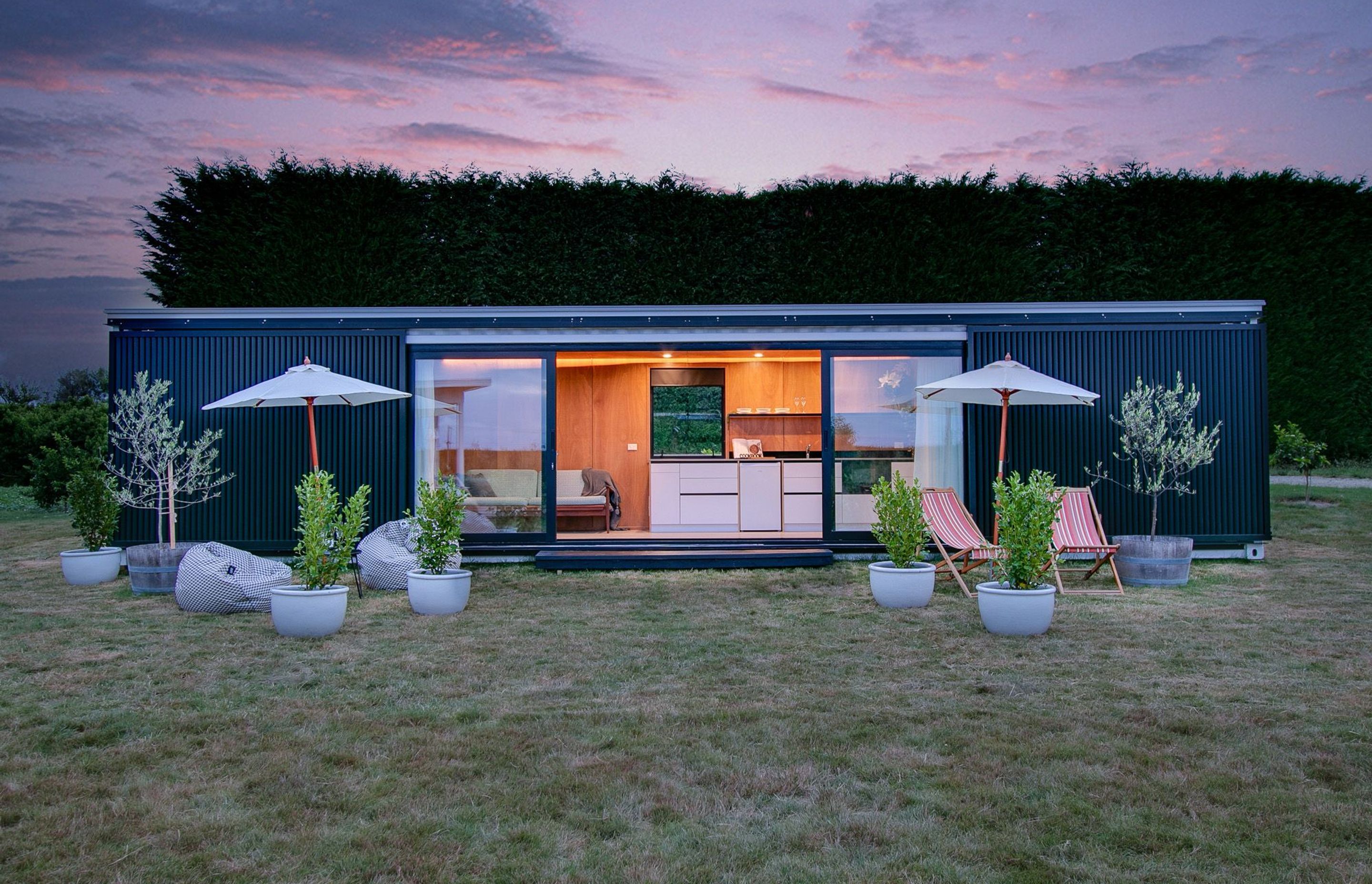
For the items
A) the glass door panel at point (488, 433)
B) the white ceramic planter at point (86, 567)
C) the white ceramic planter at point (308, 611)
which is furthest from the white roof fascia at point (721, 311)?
the white ceramic planter at point (308, 611)

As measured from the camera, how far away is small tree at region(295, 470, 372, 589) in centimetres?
580

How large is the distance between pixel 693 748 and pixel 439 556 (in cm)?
363

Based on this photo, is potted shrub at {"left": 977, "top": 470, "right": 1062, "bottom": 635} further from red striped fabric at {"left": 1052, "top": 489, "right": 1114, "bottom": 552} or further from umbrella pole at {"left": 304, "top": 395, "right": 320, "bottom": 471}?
umbrella pole at {"left": 304, "top": 395, "right": 320, "bottom": 471}

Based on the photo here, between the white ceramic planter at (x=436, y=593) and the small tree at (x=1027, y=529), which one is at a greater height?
the small tree at (x=1027, y=529)

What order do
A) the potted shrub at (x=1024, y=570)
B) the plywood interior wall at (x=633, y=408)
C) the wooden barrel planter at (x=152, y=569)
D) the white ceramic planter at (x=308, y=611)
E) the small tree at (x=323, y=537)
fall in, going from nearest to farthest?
the potted shrub at (x=1024, y=570)
the white ceramic planter at (x=308, y=611)
the small tree at (x=323, y=537)
the wooden barrel planter at (x=152, y=569)
the plywood interior wall at (x=633, y=408)

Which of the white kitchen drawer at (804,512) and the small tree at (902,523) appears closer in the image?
the small tree at (902,523)

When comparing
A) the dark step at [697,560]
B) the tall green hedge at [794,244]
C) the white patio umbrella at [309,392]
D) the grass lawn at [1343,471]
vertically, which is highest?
the tall green hedge at [794,244]

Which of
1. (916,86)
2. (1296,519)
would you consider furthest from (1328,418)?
(916,86)

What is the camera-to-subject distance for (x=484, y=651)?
523 cm

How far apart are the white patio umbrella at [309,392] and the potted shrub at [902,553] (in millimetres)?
4340

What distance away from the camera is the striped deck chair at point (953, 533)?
728cm

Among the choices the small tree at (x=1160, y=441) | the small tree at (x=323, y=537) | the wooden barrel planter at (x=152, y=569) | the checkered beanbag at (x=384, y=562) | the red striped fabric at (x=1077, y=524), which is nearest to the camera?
the small tree at (x=323, y=537)

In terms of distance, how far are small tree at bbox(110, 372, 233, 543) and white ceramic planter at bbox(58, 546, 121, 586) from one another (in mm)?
464

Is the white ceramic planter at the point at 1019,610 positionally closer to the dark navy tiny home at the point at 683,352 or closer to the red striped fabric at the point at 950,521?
the red striped fabric at the point at 950,521
